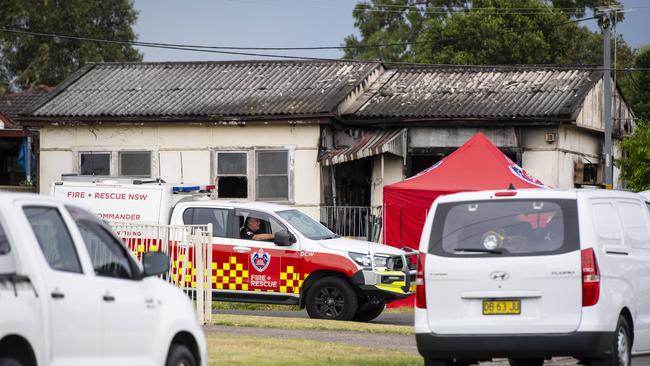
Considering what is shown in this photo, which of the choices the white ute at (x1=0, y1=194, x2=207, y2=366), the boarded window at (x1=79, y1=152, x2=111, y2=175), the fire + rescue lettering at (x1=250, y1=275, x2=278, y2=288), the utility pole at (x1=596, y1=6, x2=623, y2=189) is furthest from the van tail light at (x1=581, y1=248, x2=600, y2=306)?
the boarded window at (x1=79, y1=152, x2=111, y2=175)

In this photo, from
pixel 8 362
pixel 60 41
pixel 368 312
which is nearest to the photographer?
pixel 8 362

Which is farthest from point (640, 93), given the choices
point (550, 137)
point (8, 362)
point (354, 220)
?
point (8, 362)

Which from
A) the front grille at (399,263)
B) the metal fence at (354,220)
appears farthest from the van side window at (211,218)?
the metal fence at (354,220)

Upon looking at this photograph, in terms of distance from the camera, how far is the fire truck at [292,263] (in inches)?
789

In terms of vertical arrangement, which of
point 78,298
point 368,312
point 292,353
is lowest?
point 368,312

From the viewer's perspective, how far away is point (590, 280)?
37.0ft

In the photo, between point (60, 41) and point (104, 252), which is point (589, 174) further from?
point (60, 41)

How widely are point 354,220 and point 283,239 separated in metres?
9.92

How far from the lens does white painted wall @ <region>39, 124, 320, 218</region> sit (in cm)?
3094

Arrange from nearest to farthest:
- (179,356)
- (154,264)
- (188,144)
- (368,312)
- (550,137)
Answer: (154,264) < (179,356) < (368,312) < (550,137) < (188,144)

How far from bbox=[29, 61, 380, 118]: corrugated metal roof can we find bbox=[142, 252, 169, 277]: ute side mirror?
21235mm

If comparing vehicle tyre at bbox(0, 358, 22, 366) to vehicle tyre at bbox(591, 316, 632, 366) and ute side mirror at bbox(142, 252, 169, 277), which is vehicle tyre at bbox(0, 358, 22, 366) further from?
vehicle tyre at bbox(591, 316, 632, 366)

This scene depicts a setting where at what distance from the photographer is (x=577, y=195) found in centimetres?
1166

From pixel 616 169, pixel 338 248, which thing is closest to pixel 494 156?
pixel 338 248
